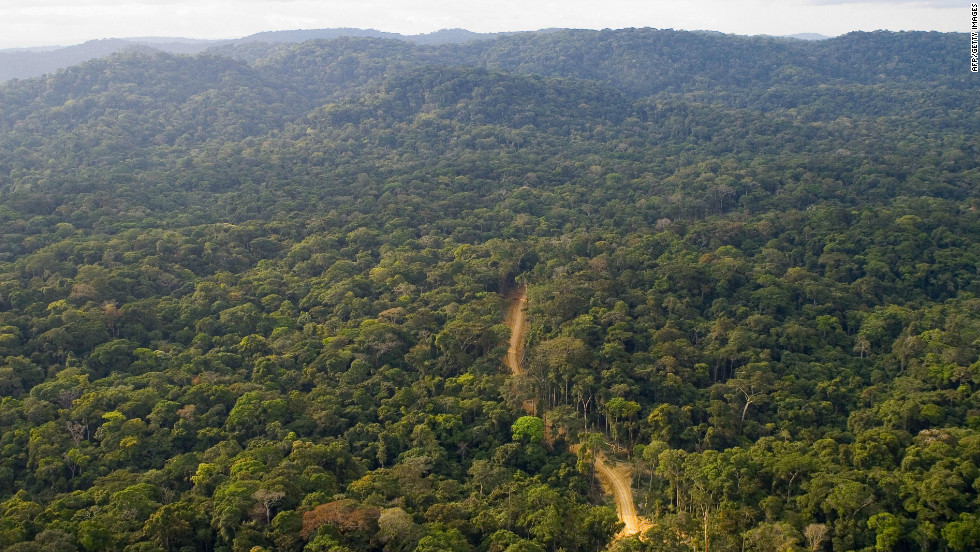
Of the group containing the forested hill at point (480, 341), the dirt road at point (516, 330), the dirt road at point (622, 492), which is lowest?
the dirt road at point (622, 492)

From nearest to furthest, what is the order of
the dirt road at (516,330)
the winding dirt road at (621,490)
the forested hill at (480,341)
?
the forested hill at (480,341), the winding dirt road at (621,490), the dirt road at (516,330)

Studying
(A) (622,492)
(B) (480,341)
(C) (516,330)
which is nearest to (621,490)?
(A) (622,492)

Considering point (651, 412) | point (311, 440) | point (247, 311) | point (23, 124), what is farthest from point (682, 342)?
point (23, 124)

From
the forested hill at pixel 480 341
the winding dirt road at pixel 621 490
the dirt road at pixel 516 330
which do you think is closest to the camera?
the forested hill at pixel 480 341

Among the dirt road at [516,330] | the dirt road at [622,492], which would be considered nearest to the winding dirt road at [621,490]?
the dirt road at [622,492]

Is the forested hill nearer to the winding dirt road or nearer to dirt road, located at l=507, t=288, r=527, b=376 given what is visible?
the winding dirt road

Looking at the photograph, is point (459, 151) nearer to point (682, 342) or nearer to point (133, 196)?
point (133, 196)

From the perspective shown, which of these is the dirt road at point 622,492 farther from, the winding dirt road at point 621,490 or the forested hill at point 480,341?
the forested hill at point 480,341

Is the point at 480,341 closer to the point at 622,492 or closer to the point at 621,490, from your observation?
the point at 621,490

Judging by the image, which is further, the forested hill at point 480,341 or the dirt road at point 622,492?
the dirt road at point 622,492
